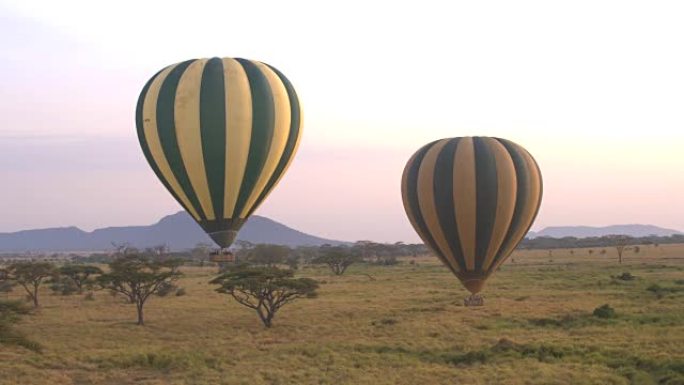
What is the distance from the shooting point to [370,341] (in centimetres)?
2616

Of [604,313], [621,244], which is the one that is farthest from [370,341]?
[621,244]

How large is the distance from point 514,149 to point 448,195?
4133 millimetres

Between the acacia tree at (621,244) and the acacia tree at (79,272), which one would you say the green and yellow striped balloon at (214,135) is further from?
the acacia tree at (621,244)

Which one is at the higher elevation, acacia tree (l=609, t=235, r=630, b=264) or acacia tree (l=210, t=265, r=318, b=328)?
acacia tree (l=609, t=235, r=630, b=264)

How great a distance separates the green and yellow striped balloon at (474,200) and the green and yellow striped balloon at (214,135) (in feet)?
31.4

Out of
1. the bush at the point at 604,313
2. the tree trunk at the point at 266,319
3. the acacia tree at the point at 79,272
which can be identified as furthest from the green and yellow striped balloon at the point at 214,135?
the acacia tree at the point at 79,272

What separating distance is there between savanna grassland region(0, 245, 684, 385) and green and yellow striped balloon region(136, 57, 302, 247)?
16.0 ft

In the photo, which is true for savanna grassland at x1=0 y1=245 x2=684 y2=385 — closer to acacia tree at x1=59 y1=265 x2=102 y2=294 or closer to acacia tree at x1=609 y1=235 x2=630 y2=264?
acacia tree at x1=59 y1=265 x2=102 y2=294

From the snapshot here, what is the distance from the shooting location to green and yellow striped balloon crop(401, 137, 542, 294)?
1207 inches

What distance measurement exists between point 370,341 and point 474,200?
27.7 feet

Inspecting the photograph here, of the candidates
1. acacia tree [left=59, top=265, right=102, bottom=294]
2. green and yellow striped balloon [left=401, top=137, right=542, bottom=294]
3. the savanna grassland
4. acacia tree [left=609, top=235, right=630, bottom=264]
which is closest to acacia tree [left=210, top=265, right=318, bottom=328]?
the savanna grassland

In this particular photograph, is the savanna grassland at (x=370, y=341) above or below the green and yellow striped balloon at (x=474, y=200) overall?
below

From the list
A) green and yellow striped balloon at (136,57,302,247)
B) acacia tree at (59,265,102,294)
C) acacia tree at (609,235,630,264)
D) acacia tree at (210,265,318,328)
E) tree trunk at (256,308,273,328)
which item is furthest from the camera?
acacia tree at (609,235,630,264)

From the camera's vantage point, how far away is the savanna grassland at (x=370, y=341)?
20500 mm
